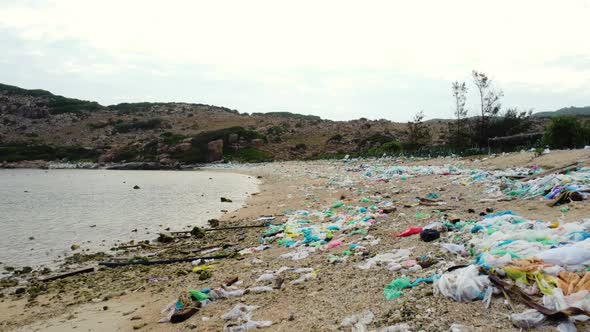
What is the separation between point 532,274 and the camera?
319cm

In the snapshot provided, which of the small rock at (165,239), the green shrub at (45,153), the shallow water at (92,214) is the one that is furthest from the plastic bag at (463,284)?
the green shrub at (45,153)

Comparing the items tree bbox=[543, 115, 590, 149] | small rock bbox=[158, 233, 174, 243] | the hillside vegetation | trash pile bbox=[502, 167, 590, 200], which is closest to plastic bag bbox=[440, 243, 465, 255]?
trash pile bbox=[502, 167, 590, 200]

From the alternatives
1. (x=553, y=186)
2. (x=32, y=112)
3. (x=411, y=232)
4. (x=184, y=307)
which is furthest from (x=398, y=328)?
(x=32, y=112)

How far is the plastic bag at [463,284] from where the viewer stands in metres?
3.17

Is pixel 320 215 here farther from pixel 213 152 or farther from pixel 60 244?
pixel 213 152

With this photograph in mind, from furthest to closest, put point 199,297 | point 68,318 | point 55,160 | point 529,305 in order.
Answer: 1. point 55,160
2. point 68,318
3. point 199,297
4. point 529,305

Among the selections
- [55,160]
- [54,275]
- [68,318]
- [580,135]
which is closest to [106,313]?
[68,318]

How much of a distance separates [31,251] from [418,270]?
A: 905cm

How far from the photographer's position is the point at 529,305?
2844mm

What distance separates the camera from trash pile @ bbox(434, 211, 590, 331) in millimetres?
2717

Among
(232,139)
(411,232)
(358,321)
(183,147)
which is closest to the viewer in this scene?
(358,321)

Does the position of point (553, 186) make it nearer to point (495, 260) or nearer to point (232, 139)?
point (495, 260)

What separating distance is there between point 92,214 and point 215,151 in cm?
2975

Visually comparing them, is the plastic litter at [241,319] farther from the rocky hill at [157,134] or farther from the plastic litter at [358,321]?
the rocky hill at [157,134]
